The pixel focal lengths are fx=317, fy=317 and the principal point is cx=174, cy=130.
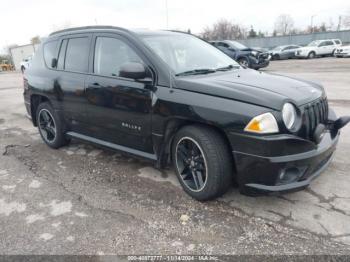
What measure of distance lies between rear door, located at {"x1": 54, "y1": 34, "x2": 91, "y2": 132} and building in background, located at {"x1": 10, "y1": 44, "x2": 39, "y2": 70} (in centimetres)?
4459

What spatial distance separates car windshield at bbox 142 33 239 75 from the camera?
11.8 ft

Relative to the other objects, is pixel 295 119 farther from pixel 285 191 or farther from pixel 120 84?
pixel 120 84

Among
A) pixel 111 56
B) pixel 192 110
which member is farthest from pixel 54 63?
pixel 192 110

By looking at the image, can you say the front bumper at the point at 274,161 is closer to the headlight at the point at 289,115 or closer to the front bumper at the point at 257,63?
the headlight at the point at 289,115

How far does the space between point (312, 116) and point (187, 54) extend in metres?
1.66

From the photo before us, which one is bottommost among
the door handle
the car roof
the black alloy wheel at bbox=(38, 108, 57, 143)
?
the black alloy wheel at bbox=(38, 108, 57, 143)

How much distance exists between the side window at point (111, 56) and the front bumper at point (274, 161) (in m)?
1.61

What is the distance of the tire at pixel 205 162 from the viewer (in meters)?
2.98

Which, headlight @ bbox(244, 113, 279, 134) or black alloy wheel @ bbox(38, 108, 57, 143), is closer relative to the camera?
headlight @ bbox(244, 113, 279, 134)

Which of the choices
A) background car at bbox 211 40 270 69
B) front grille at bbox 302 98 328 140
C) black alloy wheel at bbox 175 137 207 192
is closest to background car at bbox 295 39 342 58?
background car at bbox 211 40 270 69

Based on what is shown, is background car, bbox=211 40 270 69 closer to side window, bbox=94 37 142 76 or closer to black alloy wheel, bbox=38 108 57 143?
black alloy wheel, bbox=38 108 57 143

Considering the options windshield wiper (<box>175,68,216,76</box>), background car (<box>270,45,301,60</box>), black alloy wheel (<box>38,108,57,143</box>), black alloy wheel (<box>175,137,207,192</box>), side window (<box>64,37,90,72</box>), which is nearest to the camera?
black alloy wheel (<box>175,137,207,192</box>)

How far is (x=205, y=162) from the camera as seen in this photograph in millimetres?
3055

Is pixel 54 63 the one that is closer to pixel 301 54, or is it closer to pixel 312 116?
pixel 312 116
